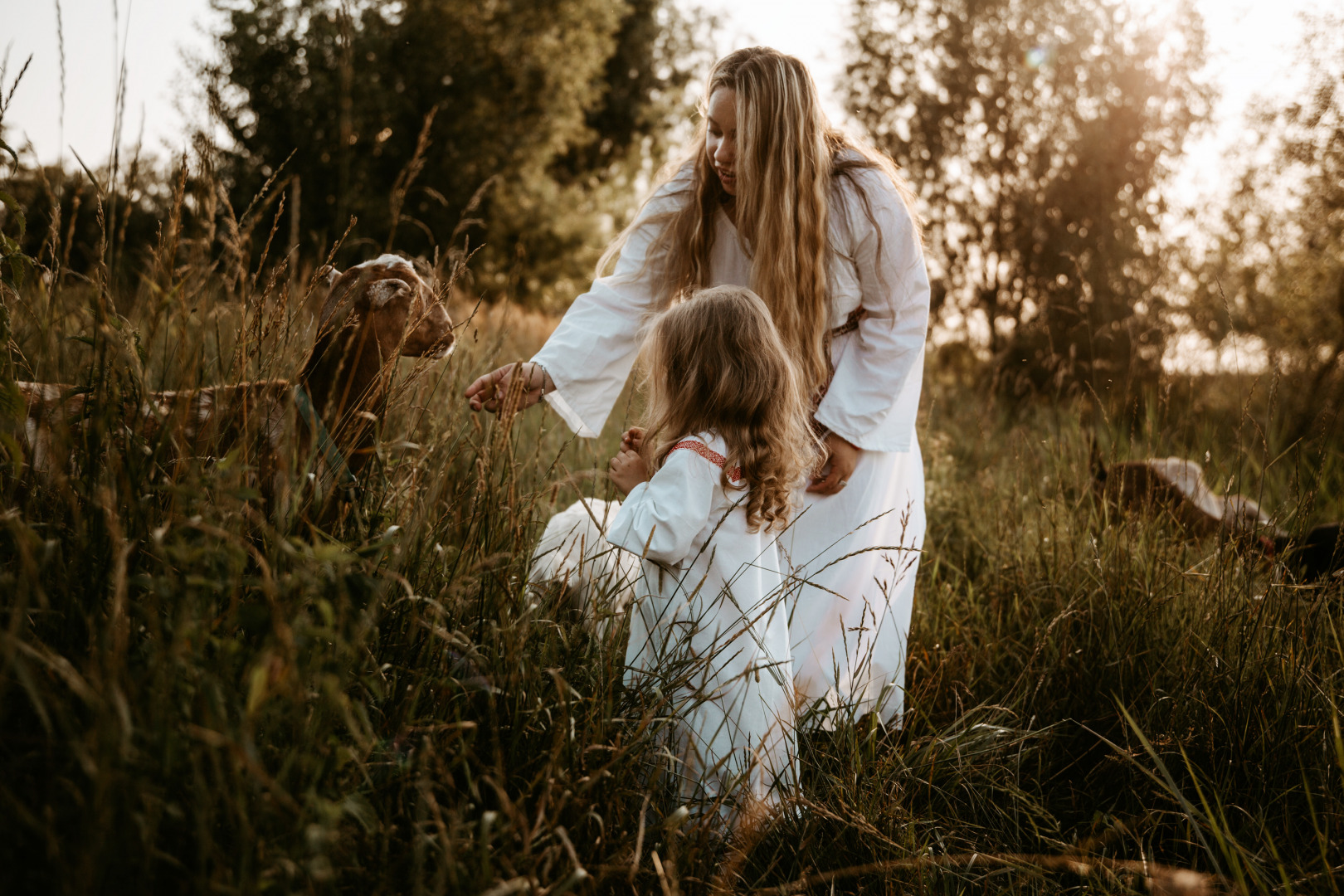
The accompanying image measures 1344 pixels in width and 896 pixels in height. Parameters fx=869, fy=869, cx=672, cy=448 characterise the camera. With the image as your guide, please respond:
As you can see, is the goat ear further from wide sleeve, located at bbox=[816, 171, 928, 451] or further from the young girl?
wide sleeve, located at bbox=[816, 171, 928, 451]

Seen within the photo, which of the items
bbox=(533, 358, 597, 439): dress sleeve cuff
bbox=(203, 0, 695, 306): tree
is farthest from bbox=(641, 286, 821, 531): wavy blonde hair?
bbox=(203, 0, 695, 306): tree

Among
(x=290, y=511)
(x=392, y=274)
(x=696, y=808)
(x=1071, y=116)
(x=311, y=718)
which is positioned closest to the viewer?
(x=311, y=718)

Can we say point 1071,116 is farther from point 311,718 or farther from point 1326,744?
point 311,718

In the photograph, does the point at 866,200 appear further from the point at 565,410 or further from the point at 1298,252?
the point at 1298,252

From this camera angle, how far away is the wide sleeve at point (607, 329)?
2.68 metres

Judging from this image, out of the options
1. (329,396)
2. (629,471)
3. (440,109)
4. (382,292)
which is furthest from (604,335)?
(440,109)

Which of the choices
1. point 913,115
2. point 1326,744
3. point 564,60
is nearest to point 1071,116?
point 913,115

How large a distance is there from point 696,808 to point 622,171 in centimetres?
2481

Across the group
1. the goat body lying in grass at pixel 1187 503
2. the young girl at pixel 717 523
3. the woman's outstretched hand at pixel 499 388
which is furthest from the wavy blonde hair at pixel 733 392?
the goat body lying in grass at pixel 1187 503

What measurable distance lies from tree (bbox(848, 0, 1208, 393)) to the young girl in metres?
6.83

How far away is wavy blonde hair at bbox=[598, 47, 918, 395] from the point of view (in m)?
2.43

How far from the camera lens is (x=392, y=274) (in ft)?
7.40

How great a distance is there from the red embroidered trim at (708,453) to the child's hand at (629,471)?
0.17 m

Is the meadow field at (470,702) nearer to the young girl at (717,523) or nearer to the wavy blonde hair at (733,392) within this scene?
the young girl at (717,523)
